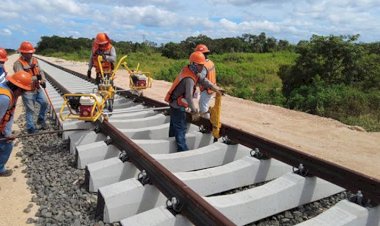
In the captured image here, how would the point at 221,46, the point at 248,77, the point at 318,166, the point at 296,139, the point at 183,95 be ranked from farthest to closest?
the point at 221,46
the point at 248,77
the point at 296,139
the point at 183,95
the point at 318,166

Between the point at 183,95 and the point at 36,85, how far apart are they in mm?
3063

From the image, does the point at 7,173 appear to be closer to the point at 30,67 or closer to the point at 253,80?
the point at 30,67

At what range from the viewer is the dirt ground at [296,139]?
457cm

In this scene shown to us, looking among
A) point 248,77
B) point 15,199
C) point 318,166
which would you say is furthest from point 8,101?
point 248,77

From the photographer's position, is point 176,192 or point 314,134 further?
point 314,134

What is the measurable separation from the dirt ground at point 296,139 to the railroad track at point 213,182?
850 millimetres

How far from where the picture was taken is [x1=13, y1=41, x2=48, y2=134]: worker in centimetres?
753

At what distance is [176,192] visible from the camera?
12.0 ft

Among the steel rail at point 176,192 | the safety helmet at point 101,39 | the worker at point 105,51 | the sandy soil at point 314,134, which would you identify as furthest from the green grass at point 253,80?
the steel rail at point 176,192

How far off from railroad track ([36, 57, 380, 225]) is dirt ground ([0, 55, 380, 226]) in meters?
0.85

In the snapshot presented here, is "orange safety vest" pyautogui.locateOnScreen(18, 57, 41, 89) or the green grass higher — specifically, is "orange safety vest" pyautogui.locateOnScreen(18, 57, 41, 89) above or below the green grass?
above

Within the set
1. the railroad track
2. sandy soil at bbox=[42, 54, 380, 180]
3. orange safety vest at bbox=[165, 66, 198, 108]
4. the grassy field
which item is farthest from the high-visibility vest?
the grassy field

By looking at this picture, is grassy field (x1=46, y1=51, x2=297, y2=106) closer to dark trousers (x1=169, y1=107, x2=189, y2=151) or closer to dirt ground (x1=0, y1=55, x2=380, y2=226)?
dirt ground (x1=0, y1=55, x2=380, y2=226)

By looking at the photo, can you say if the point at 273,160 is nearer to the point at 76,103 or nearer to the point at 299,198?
the point at 299,198
